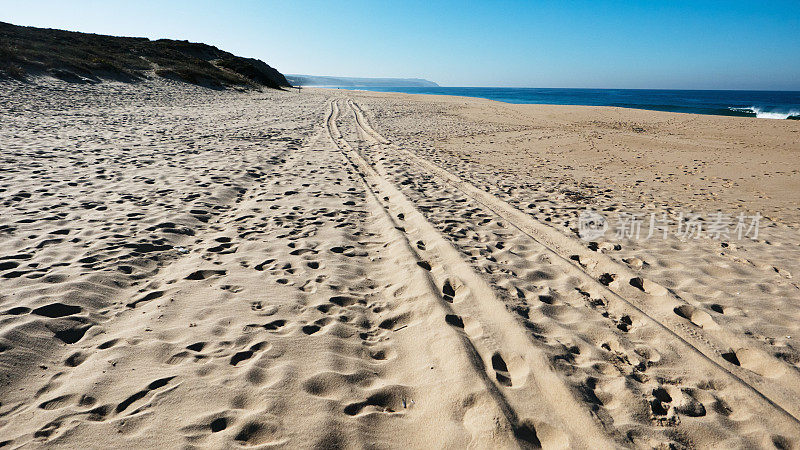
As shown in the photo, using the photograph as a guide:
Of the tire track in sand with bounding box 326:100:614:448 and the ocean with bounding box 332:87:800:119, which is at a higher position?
the ocean with bounding box 332:87:800:119

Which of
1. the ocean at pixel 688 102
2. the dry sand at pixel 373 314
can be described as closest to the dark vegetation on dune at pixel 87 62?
the dry sand at pixel 373 314

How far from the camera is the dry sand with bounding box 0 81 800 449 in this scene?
233 cm

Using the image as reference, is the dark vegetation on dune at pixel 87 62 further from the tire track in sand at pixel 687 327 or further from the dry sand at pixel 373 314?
the tire track in sand at pixel 687 327

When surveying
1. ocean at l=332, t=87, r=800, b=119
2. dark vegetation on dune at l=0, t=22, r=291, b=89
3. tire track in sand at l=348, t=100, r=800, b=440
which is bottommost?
tire track in sand at l=348, t=100, r=800, b=440

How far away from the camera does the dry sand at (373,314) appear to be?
233 cm

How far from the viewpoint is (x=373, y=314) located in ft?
11.5

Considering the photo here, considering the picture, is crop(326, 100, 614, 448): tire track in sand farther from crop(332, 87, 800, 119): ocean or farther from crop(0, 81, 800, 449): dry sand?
crop(332, 87, 800, 119): ocean

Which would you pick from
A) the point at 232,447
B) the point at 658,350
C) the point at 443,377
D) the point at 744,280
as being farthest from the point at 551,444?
the point at 744,280

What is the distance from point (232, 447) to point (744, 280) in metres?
5.28

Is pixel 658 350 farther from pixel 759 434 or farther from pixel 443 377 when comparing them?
pixel 443 377

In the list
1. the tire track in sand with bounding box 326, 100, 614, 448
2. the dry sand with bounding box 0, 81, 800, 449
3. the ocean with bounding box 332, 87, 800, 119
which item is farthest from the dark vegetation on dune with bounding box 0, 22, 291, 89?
A: the ocean with bounding box 332, 87, 800, 119

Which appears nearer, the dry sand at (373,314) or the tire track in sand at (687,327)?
the dry sand at (373,314)

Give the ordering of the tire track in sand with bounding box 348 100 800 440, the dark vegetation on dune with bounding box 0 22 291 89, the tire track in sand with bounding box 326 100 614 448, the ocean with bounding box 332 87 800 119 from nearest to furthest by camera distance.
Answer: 1. the tire track in sand with bounding box 326 100 614 448
2. the tire track in sand with bounding box 348 100 800 440
3. the dark vegetation on dune with bounding box 0 22 291 89
4. the ocean with bounding box 332 87 800 119

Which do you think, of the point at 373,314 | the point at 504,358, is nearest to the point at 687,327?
the point at 504,358
